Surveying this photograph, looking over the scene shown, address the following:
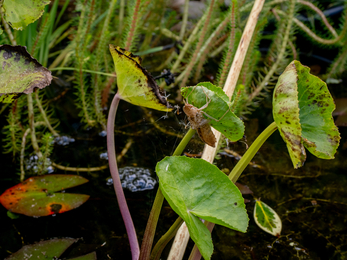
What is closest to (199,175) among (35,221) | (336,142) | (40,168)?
(336,142)

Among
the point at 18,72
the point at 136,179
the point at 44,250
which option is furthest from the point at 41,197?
the point at 18,72

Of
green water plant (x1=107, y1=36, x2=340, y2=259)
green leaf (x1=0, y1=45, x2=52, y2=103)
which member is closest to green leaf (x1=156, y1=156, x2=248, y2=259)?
green water plant (x1=107, y1=36, x2=340, y2=259)

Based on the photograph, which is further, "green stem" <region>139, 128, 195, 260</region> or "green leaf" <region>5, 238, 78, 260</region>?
"green leaf" <region>5, 238, 78, 260</region>

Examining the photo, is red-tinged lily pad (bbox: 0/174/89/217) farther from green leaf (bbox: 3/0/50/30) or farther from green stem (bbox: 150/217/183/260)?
green leaf (bbox: 3/0/50/30)

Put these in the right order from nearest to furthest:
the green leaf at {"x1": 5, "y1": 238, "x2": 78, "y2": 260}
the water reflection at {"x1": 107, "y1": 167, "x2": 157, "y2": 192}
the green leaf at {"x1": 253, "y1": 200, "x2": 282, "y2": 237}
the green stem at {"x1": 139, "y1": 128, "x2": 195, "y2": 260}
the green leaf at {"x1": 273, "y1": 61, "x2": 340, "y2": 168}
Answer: the green leaf at {"x1": 273, "y1": 61, "x2": 340, "y2": 168} < the green stem at {"x1": 139, "y1": 128, "x2": 195, "y2": 260} < the green leaf at {"x1": 5, "y1": 238, "x2": 78, "y2": 260} < the green leaf at {"x1": 253, "y1": 200, "x2": 282, "y2": 237} < the water reflection at {"x1": 107, "y1": 167, "x2": 157, "y2": 192}

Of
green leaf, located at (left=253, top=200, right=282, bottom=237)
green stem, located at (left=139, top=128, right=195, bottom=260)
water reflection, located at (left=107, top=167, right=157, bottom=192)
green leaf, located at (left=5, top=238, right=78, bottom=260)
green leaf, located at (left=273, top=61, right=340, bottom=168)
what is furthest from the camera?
water reflection, located at (left=107, top=167, right=157, bottom=192)

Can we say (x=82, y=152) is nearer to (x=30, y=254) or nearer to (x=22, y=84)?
(x=30, y=254)

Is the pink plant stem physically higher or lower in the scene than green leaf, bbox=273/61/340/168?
lower
